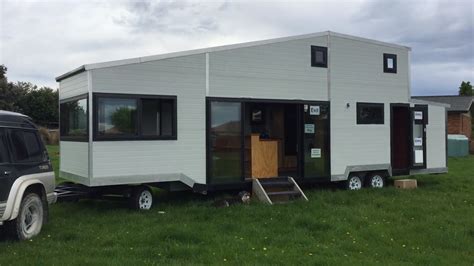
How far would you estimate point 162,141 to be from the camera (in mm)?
11492

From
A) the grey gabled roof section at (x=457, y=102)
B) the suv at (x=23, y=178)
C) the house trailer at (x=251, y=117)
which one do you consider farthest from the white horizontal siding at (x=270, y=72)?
the grey gabled roof section at (x=457, y=102)

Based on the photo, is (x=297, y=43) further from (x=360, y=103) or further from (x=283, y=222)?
(x=283, y=222)

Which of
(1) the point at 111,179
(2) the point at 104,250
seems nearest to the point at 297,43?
(1) the point at 111,179

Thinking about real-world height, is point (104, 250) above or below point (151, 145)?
below

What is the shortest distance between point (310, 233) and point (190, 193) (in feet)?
17.1

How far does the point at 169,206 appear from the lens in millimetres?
11727

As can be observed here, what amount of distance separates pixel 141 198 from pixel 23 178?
10.3 feet

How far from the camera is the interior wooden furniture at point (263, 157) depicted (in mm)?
13273

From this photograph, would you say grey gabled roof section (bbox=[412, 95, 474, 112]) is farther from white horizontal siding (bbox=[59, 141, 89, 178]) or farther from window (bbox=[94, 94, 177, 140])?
white horizontal siding (bbox=[59, 141, 89, 178])

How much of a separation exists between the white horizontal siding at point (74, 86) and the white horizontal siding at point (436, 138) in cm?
997

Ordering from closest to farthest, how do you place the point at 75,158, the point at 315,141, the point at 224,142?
the point at 75,158, the point at 224,142, the point at 315,141

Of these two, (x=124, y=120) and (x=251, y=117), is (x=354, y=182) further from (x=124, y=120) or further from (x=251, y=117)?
(x=124, y=120)

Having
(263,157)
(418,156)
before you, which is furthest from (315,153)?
(418,156)

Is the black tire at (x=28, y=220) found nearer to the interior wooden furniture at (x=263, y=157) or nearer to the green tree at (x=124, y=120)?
the green tree at (x=124, y=120)
